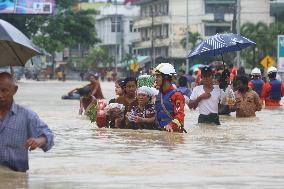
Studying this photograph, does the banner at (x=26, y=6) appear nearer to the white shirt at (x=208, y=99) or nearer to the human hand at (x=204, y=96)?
the white shirt at (x=208, y=99)

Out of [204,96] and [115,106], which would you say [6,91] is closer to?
[115,106]

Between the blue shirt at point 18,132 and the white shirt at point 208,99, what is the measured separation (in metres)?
9.07

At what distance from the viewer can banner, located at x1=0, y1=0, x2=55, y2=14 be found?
60250 millimetres

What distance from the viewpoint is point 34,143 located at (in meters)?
8.48

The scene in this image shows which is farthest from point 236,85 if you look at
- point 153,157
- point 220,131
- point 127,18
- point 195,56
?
point 127,18

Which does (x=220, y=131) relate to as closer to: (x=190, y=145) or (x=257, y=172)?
(x=190, y=145)

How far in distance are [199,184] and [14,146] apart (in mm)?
1790

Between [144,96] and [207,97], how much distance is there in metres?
2.16

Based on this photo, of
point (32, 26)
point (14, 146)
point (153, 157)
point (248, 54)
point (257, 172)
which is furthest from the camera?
point (248, 54)

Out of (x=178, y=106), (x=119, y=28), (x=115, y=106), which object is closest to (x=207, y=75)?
(x=115, y=106)

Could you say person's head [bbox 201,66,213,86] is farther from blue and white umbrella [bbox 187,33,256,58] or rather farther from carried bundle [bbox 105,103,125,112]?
blue and white umbrella [bbox 187,33,256,58]

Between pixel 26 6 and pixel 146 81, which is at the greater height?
pixel 26 6

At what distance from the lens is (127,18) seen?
13225 centimetres

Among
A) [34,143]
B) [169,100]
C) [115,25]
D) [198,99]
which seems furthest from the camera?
[115,25]
